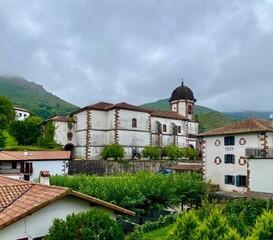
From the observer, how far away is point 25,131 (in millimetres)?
53125

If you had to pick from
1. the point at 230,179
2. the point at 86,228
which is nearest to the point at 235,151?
the point at 230,179

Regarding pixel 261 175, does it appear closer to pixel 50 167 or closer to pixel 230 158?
pixel 230 158

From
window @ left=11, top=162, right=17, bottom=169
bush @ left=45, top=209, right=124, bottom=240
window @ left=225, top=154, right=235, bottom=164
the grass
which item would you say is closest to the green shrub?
window @ left=225, top=154, right=235, bottom=164

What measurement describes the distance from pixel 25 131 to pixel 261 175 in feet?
133

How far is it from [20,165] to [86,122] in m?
18.5

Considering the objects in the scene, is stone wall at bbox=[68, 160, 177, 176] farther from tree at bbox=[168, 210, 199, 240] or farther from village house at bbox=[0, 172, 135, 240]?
tree at bbox=[168, 210, 199, 240]

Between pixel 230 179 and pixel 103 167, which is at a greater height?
pixel 103 167

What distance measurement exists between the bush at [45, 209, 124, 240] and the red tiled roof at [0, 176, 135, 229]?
0.71 meters

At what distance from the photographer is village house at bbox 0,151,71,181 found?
3175 centimetres

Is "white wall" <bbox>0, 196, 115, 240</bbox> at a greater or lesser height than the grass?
greater

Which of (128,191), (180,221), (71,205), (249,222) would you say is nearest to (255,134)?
(249,222)

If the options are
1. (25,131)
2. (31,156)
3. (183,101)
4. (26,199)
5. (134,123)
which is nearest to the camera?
(26,199)

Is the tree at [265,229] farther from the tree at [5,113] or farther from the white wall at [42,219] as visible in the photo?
the tree at [5,113]

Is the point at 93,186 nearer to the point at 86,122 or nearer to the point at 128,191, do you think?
the point at 128,191
